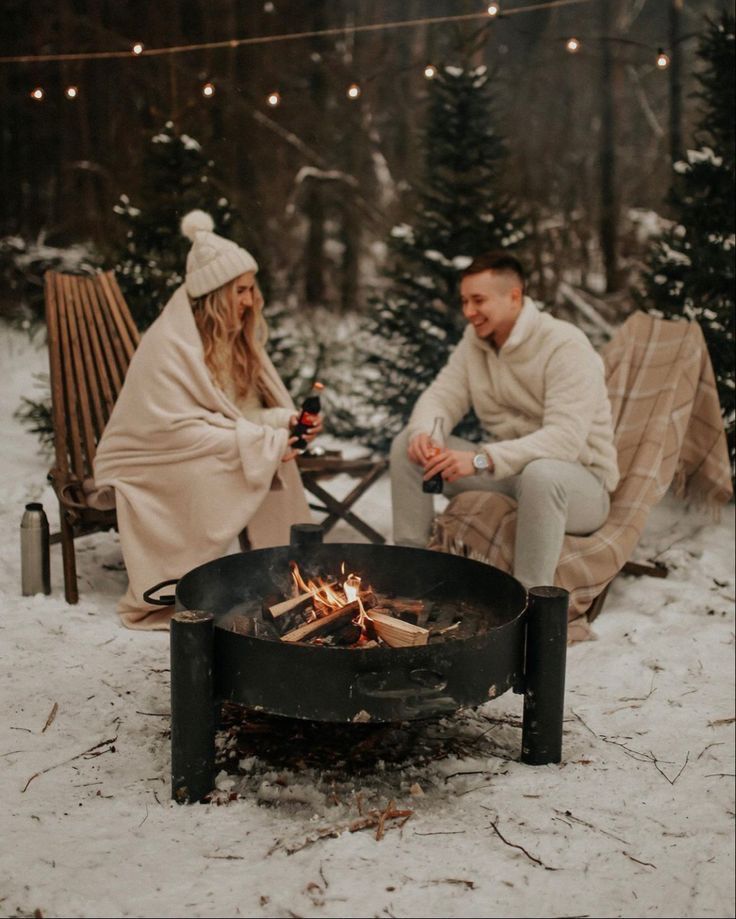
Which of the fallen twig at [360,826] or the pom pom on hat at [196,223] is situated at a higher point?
the pom pom on hat at [196,223]

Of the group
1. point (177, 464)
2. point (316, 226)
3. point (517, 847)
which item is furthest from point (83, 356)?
point (316, 226)

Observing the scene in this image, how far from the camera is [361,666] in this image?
198 centimetres

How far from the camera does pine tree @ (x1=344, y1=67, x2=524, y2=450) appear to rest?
4910mm

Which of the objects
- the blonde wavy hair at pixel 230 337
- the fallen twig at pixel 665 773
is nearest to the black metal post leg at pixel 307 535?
the blonde wavy hair at pixel 230 337

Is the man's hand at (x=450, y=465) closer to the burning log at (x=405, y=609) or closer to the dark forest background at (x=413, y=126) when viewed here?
the burning log at (x=405, y=609)

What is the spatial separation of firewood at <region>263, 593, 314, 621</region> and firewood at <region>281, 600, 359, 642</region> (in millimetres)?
72

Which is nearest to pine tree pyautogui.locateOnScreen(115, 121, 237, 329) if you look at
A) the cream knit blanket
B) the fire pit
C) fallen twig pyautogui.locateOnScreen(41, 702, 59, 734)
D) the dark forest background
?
the dark forest background

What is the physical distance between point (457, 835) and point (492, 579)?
2.41 feet

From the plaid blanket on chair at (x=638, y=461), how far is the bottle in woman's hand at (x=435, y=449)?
220 mm

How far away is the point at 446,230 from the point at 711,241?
137 centimetres

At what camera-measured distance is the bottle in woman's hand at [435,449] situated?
3086 millimetres

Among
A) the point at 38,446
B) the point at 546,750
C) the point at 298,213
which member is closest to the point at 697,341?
the point at 546,750

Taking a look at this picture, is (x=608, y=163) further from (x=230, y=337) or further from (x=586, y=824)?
(x=586, y=824)

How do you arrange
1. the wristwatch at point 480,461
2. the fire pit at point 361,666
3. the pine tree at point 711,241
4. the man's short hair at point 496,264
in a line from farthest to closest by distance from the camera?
the pine tree at point 711,241, the man's short hair at point 496,264, the wristwatch at point 480,461, the fire pit at point 361,666
